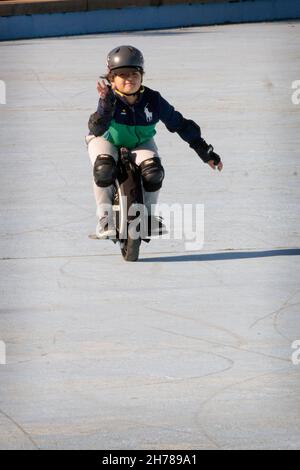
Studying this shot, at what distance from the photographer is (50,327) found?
335 inches

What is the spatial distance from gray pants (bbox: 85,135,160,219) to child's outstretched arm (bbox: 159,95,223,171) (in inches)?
8.4

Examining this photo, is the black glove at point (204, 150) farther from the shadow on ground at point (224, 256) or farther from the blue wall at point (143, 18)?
the blue wall at point (143, 18)

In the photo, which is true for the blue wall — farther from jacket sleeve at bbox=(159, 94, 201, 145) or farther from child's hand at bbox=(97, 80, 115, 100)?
child's hand at bbox=(97, 80, 115, 100)

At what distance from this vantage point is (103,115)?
9.95 meters

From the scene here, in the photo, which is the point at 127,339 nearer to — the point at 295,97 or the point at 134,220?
the point at 134,220

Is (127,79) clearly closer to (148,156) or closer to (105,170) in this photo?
(148,156)

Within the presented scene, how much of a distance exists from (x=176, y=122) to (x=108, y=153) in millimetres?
630

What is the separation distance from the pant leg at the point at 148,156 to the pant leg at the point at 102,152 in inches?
6.4

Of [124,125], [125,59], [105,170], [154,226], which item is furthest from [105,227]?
[125,59]

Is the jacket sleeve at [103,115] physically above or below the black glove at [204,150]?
above

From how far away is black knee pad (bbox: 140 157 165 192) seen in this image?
32.6 ft

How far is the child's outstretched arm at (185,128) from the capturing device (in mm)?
10266

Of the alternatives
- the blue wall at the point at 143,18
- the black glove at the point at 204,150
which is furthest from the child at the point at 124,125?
the blue wall at the point at 143,18
